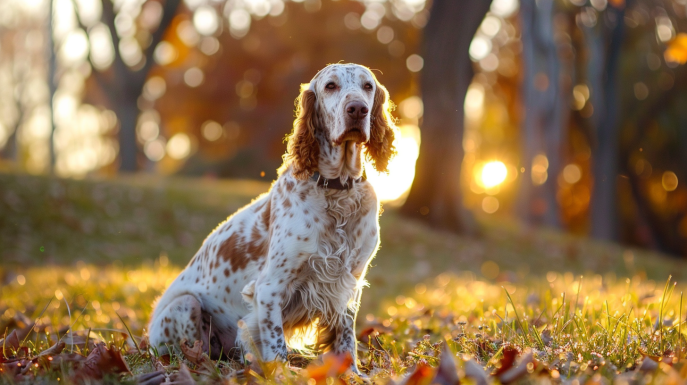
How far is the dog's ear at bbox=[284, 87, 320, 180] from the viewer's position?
3.20 m

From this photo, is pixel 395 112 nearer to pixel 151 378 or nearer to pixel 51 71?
pixel 51 71

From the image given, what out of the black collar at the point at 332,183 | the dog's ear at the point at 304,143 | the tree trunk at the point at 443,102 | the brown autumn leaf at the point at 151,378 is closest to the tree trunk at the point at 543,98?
the tree trunk at the point at 443,102

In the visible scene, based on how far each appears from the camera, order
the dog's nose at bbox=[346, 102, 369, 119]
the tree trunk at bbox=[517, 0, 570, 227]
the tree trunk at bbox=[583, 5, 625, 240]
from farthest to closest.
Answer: the tree trunk at bbox=[517, 0, 570, 227] → the tree trunk at bbox=[583, 5, 625, 240] → the dog's nose at bbox=[346, 102, 369, 119]

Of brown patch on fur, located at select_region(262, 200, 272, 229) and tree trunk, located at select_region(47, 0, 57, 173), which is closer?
brown patch on fur, located at select_region(262, 200, 272, 229)

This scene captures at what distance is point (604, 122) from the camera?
18.0m

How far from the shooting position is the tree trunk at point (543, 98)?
734 inches

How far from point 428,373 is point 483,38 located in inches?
920

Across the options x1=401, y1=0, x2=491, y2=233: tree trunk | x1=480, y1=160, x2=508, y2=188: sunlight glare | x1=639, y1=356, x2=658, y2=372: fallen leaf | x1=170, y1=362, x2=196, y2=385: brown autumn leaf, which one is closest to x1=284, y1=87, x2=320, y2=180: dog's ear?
x1=170, y1=362, x2=196, y2=385: brown autumn leaf

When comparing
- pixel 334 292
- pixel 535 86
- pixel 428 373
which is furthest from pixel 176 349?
pixel 535 86

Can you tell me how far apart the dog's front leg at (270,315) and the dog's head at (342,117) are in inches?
23.6

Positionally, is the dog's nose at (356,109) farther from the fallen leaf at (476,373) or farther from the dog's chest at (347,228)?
the fallen leaf at (476,373)

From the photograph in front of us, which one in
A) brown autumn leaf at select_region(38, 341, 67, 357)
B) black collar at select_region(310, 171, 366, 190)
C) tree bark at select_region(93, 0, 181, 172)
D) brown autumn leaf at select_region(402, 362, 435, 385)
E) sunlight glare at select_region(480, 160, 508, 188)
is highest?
tree bark at select_region(93, 0, 181, 172)

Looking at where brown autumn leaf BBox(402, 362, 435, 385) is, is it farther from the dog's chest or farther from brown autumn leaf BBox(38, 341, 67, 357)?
brown autumn leaf BBox(38, 341, 67, 357)

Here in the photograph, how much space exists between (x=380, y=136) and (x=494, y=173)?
28211 mm
